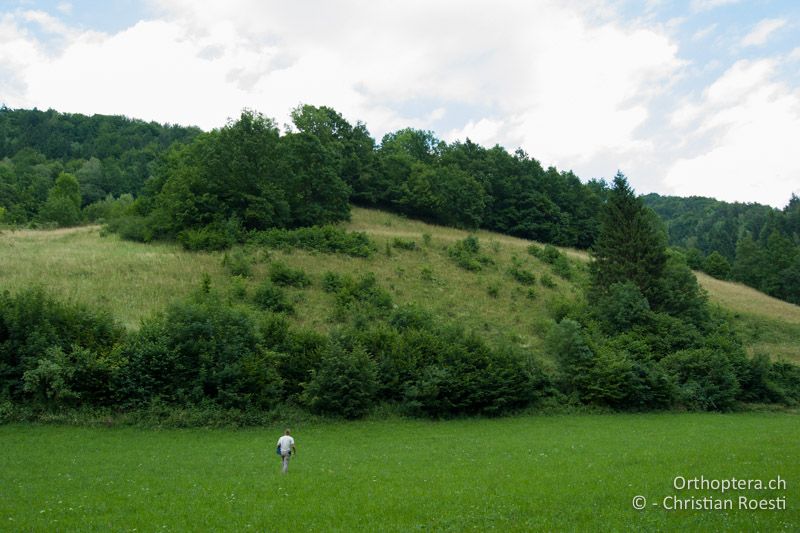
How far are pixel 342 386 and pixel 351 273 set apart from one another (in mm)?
22895

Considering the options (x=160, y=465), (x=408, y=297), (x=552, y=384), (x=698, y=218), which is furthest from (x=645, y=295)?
(x=698, y=218)

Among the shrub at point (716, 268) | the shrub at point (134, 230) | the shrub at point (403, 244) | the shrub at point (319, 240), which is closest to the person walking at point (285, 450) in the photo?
the shrub at point (319, 240)

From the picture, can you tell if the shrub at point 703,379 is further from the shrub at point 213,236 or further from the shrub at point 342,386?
the shrub at point 213,236

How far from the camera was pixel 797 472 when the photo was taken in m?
15.2

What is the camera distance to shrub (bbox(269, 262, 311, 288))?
155 feet

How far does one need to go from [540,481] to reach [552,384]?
66.7ft

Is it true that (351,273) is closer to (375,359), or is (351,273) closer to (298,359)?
(375,359)

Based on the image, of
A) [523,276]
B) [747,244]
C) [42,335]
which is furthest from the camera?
[747,244]

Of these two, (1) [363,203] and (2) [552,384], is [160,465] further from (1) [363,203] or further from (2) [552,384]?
(1) [363,203]

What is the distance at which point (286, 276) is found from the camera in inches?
1873

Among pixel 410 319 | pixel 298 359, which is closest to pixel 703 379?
pixel 410 319

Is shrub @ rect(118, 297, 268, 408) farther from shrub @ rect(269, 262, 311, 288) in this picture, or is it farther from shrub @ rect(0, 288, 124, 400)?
shrub @ rect(269, 262, 311, 288)

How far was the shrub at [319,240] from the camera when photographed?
5569cm

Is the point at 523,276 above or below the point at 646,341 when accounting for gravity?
above
